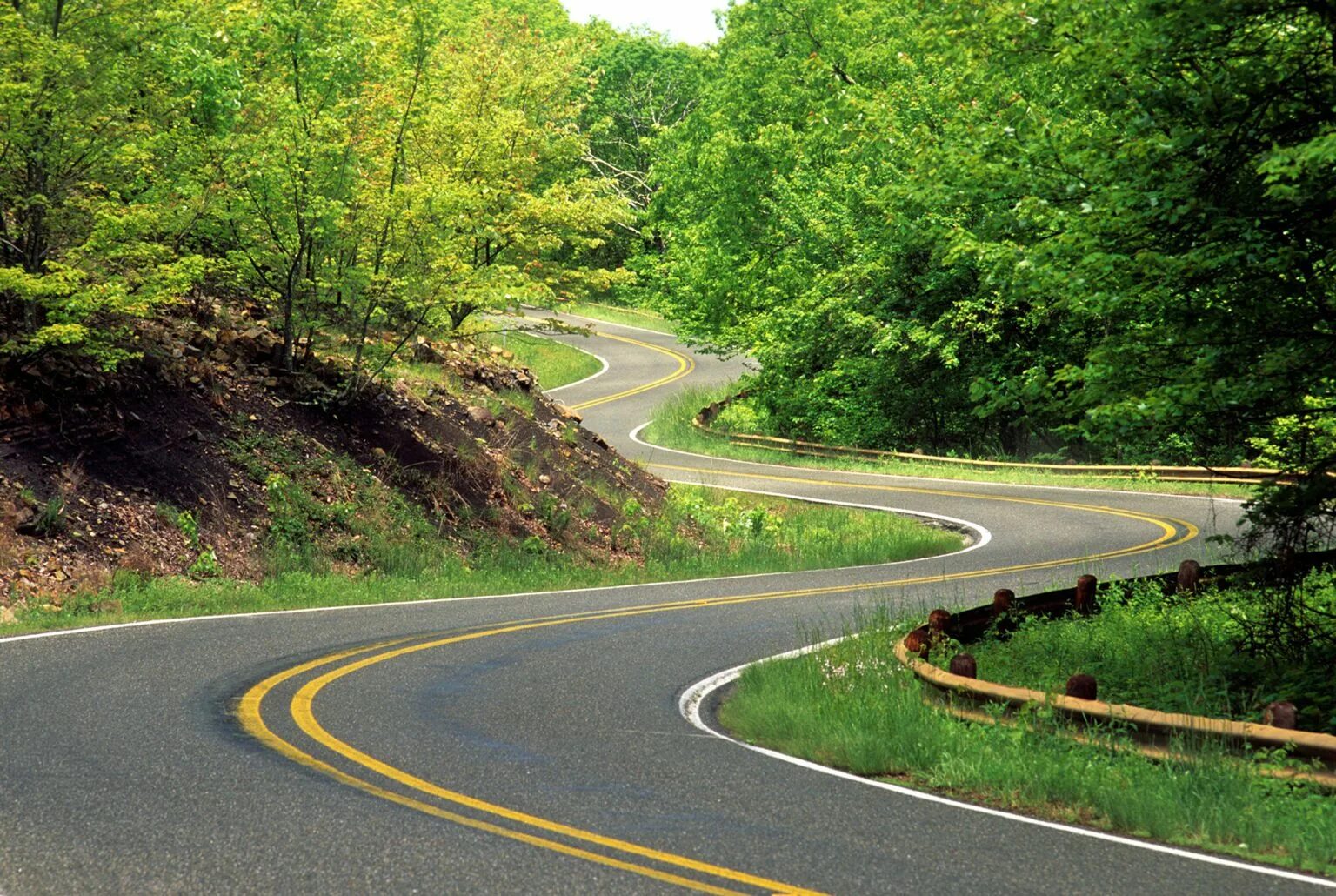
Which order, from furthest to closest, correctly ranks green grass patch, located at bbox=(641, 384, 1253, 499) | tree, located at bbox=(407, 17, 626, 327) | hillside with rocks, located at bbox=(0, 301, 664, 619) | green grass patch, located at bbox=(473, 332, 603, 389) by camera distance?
green grass patch, located at bbox=(473, 332, 603, 389), green grass patch, located at bbox=(641, 384, 1253, 499), tree, located at bbox=(407, 17, 626, 327), hillside with rocks, located at bbox=(0, 301, 664, 619)

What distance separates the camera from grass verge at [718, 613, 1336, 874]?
6.98 meters

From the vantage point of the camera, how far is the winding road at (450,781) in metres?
6.25

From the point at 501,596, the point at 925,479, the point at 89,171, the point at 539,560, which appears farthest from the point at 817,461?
the point at 89,171

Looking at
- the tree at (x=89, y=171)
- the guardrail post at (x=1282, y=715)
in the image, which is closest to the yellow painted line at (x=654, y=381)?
the tree at (x=89, y=171)

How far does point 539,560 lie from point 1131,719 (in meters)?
13.9

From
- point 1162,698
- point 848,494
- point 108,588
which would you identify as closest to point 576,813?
point 1162,698

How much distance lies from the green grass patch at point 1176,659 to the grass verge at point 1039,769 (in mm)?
1042

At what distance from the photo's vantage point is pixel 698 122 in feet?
205

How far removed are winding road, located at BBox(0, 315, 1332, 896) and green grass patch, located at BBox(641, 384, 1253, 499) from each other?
19893mm

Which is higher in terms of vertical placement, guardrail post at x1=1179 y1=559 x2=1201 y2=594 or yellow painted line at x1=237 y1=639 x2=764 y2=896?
yellow painted line at x1=237 y1=639 x2=764 y2=896

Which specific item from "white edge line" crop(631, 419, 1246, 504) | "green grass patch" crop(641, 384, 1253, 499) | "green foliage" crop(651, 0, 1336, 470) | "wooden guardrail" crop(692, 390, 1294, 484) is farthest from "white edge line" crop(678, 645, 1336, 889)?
"white edge line" crop(631, 419, 1246, 504)

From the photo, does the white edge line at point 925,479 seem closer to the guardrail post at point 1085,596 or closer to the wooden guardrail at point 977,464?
the wooden guardrail at point 977,464

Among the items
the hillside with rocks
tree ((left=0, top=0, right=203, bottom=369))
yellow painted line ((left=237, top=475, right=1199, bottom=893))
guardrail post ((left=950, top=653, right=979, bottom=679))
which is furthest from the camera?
the hillside with rocks

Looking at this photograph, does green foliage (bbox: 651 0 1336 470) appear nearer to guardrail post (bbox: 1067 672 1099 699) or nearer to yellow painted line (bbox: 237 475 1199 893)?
guardrail post (bbox: 1067 672 1099 699)
